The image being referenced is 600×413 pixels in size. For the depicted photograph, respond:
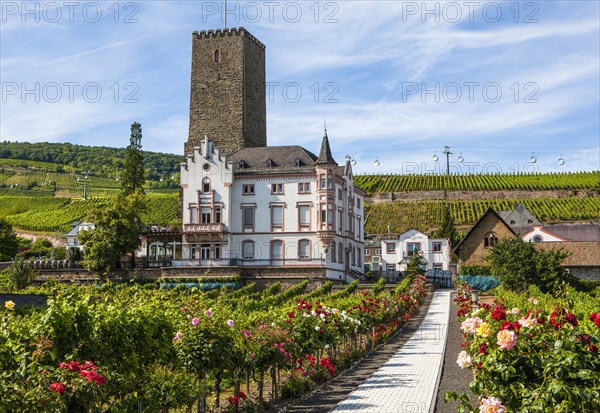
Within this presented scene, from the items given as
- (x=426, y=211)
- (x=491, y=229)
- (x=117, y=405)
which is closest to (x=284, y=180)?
(x=491, y=229)

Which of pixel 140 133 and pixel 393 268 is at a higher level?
pixel 140 133

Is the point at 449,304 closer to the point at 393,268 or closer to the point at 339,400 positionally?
the point at 339,400

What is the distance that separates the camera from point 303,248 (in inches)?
2534

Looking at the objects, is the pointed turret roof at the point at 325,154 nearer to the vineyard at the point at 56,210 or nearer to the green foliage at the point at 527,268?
the green foliage at the point at 527,268

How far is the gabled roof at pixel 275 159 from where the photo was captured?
65.2m

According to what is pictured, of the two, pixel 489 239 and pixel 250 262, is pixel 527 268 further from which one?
pixel 250 262

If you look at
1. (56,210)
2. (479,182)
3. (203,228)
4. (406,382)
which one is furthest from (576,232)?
(56,210)

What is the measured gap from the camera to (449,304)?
4750 centimetres

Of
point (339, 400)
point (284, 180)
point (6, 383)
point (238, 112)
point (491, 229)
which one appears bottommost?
point (339, 400)

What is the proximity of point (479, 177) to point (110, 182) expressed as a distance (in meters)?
79.9

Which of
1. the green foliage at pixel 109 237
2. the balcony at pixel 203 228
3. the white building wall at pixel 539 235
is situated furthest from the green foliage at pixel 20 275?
the white building wall at pixel 539 235

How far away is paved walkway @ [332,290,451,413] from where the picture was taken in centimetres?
1716

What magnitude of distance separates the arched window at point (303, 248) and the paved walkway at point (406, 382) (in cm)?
3146

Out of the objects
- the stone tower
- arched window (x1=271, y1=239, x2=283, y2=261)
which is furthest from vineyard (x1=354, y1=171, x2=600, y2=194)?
arched window (x1=271, y1=239, x2=283, y2=261)
